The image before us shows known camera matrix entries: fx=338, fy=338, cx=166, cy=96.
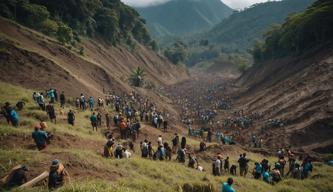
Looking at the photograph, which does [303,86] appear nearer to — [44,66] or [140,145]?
[140,145]

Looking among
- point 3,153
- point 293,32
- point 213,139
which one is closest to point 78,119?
point 3,153

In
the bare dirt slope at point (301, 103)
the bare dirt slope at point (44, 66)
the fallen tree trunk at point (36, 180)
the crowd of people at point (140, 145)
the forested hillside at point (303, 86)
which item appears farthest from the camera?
the forested hillside at point (303, 86)

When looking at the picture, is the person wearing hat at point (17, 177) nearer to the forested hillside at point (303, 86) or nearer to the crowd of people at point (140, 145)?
the crowd of people at point (140, 145)

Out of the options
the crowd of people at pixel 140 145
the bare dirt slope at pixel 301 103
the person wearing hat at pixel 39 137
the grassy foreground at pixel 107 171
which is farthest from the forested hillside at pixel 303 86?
the person wearing hat at pixel 39 137

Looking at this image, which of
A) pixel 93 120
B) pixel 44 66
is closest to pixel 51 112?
pixel 93 120

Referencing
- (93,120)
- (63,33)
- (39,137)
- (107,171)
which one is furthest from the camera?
(63,33)

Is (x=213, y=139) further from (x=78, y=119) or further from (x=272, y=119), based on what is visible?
(x=78, y=119)
